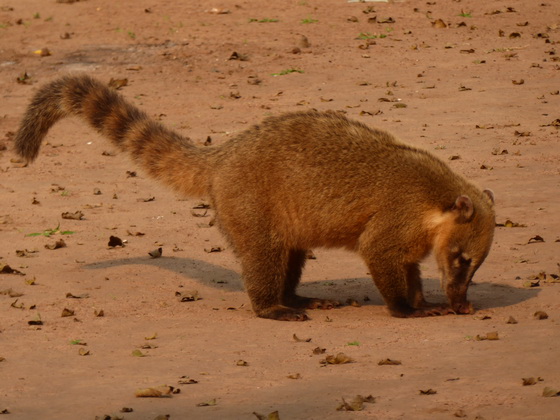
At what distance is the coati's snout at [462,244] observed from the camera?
24.3 ft

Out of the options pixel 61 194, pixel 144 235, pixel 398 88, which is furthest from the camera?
pixel 398 88

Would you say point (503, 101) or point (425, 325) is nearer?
point (425, 325)

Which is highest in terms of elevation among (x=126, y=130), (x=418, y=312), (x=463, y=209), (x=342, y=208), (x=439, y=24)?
(x=439, y=24)

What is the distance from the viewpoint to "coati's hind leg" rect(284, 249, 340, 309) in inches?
318

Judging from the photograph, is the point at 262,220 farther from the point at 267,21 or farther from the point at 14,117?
the point at 267,21

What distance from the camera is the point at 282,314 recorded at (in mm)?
7746

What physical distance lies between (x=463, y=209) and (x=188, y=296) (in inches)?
95.0

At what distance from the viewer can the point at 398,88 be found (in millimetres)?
15180

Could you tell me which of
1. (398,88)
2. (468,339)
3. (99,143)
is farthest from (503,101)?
(468,339)

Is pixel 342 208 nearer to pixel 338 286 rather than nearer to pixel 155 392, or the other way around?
pixel 338 286

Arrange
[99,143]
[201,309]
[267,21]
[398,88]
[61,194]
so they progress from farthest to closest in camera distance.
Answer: [267,21] → [398,88] → [99,143] → [61,194] → [201,309]

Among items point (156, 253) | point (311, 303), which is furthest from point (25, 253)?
point (311, 303)

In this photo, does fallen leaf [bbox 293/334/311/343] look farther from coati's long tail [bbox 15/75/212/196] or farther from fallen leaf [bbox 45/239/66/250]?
fallen leaf [bbox 45/239/66/250]

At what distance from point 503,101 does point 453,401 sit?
9327 millimetres
